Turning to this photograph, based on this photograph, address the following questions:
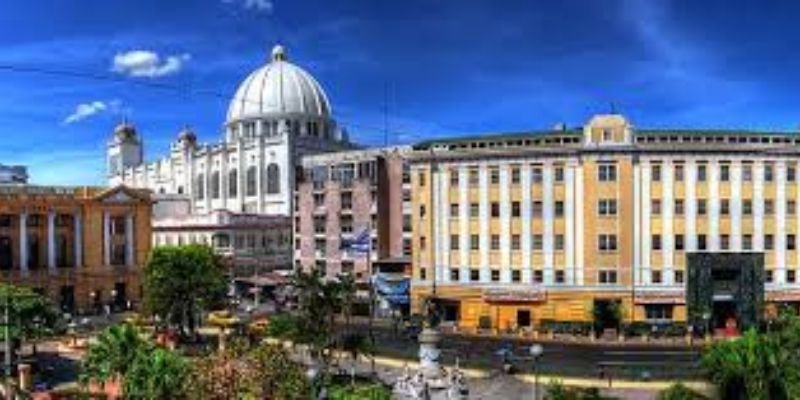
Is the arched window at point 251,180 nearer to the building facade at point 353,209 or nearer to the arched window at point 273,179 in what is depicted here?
the arched window at point 273,179

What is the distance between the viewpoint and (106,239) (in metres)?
119

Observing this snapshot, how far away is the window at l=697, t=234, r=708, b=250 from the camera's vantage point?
88125 mm

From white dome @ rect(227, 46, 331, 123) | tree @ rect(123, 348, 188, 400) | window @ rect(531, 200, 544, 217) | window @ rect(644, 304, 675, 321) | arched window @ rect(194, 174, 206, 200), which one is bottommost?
window @ rect(644, 304, 675, 321)

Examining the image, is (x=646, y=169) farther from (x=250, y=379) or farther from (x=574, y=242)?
(x=250, y=379)

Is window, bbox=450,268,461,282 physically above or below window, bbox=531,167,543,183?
below

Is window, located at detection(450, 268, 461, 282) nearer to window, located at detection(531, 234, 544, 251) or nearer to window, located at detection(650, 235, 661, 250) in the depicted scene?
window, located at detection(531, 234, 544, 251)

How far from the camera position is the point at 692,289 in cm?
8781

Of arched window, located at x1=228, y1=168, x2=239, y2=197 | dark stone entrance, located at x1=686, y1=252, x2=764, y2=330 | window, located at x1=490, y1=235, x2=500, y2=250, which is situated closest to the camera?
dark stone entrance, located at x1=686, y1=252, x2=764, y2=330

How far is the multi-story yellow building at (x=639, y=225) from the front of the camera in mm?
88000

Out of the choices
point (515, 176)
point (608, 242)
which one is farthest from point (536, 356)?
point (515, 176)

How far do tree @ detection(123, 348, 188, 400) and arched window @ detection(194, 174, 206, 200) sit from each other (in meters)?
117

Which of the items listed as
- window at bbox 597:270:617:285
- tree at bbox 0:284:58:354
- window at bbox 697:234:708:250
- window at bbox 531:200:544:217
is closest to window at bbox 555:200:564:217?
window at bbox 531:200:544:217

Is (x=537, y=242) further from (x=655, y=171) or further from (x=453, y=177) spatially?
(x=655, y=171)

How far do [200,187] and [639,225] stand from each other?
90515 millimetres
